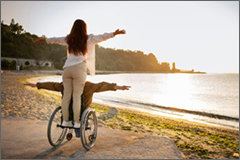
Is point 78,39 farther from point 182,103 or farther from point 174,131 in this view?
point 182,103

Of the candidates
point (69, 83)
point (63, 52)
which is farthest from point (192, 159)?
point (63, 52)

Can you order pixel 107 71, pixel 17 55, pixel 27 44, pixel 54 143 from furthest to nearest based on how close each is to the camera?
pixel 107 71, pixel 27 44, pixel 17 55, pixel 54 143

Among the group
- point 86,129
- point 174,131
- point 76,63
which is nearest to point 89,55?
point 76,63

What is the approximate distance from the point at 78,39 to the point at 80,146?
211 cm

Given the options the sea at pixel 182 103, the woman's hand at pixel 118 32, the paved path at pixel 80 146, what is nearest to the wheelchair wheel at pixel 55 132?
the paved path at pixel 80 146

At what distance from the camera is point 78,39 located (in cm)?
321

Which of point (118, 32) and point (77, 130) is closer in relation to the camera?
point (118, 32)

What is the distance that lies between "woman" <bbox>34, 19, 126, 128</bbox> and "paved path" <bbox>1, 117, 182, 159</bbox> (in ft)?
1.95

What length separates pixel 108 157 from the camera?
129 inches

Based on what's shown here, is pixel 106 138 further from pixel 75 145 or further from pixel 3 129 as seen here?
pixel 3 129

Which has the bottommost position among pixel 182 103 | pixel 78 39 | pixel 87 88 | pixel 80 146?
pixel 182 103

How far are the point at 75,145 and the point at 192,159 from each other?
278 centimetres

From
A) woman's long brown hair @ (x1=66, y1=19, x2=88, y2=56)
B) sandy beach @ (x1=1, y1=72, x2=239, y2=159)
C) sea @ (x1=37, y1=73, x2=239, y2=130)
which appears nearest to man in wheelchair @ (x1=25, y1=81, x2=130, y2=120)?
woman's long brown hair @ (x1=66, y1=19, x2=88, y2=56)

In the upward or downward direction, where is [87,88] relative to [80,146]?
upward
